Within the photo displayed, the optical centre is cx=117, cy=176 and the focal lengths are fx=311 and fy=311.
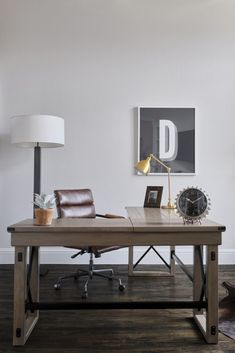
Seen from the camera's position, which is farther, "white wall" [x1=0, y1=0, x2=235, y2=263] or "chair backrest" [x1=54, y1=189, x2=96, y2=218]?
"white wall" [x1=0, y1=0, x2=235, y2=263]

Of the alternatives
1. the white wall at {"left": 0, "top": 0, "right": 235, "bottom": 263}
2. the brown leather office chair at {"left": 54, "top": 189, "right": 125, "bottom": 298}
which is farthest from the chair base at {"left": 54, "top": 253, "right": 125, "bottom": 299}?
the white wall at {"left": 0, "top": 0, "right": 235, "bottom": 263}

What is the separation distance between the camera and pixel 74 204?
328cm

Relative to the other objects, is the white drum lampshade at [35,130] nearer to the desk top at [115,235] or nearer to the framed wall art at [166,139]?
the framed wall art at [166,139]

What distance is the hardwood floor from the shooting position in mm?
1901

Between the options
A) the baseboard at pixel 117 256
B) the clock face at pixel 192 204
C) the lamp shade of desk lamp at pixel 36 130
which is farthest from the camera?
the baseboard at pixel 117 256

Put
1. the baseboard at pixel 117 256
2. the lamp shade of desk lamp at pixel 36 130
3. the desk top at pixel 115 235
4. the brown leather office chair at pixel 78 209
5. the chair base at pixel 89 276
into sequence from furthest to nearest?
the baseboard at pixel 117 256 → the lamp shade of desk lamp at pixel 36 130 → the brown leather office chair at pixel 78 209 → the chair base at pixel 89 276 → the desk top at pixel 115 235

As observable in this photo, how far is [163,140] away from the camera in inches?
153

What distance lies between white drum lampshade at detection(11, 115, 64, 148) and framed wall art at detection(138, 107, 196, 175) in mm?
1122

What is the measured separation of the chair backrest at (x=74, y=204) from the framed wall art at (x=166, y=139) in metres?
0.94

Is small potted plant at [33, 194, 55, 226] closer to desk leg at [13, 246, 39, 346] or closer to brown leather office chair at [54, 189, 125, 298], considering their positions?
desk leg at [13, 246, 39, 346]

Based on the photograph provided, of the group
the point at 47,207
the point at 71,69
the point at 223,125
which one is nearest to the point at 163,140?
the point at 223,125

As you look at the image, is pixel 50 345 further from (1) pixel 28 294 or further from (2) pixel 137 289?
(2) pixel 137 289

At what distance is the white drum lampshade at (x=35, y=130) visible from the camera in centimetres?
323

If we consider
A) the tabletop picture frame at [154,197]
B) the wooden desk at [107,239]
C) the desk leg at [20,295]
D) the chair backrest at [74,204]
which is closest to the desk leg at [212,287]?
the wooden desk at [107,239]
